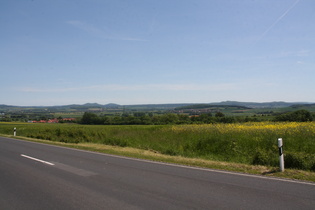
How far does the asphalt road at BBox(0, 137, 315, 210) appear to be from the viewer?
5.22 m

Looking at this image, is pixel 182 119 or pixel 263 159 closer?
pixel 263 159

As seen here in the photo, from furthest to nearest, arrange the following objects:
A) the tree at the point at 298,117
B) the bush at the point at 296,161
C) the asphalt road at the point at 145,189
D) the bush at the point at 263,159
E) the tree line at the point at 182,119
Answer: the tree line at the point at 182,119 → the tree at the point at 298,117 → the bush at the point at 263,159 → the bush at the point at 296,161 → the asphalt road at the point at 145,189

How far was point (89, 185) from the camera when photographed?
6812 millimetres

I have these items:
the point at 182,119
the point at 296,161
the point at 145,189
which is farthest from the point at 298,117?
the point at 145,189

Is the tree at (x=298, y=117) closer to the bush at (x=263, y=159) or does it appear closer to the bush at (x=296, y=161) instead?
the bush at (x=263, y=159)

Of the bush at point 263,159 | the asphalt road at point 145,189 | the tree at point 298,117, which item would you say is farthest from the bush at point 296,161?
the tree at point 298,117

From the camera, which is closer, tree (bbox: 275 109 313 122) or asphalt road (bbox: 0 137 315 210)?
asphalt road (bbox: 0 137 315 210)

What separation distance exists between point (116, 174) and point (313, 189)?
17.5ft

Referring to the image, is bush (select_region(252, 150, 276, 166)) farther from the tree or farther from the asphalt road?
the tree

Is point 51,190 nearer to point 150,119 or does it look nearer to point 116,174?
point 116,174

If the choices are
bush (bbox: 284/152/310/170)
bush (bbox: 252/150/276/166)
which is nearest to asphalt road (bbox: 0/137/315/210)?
Answer: bush (bbox: 284/152/310/170)

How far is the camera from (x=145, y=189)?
6.32 m

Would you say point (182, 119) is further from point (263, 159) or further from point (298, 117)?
point (263, 159)

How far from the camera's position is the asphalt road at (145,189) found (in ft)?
17.1
